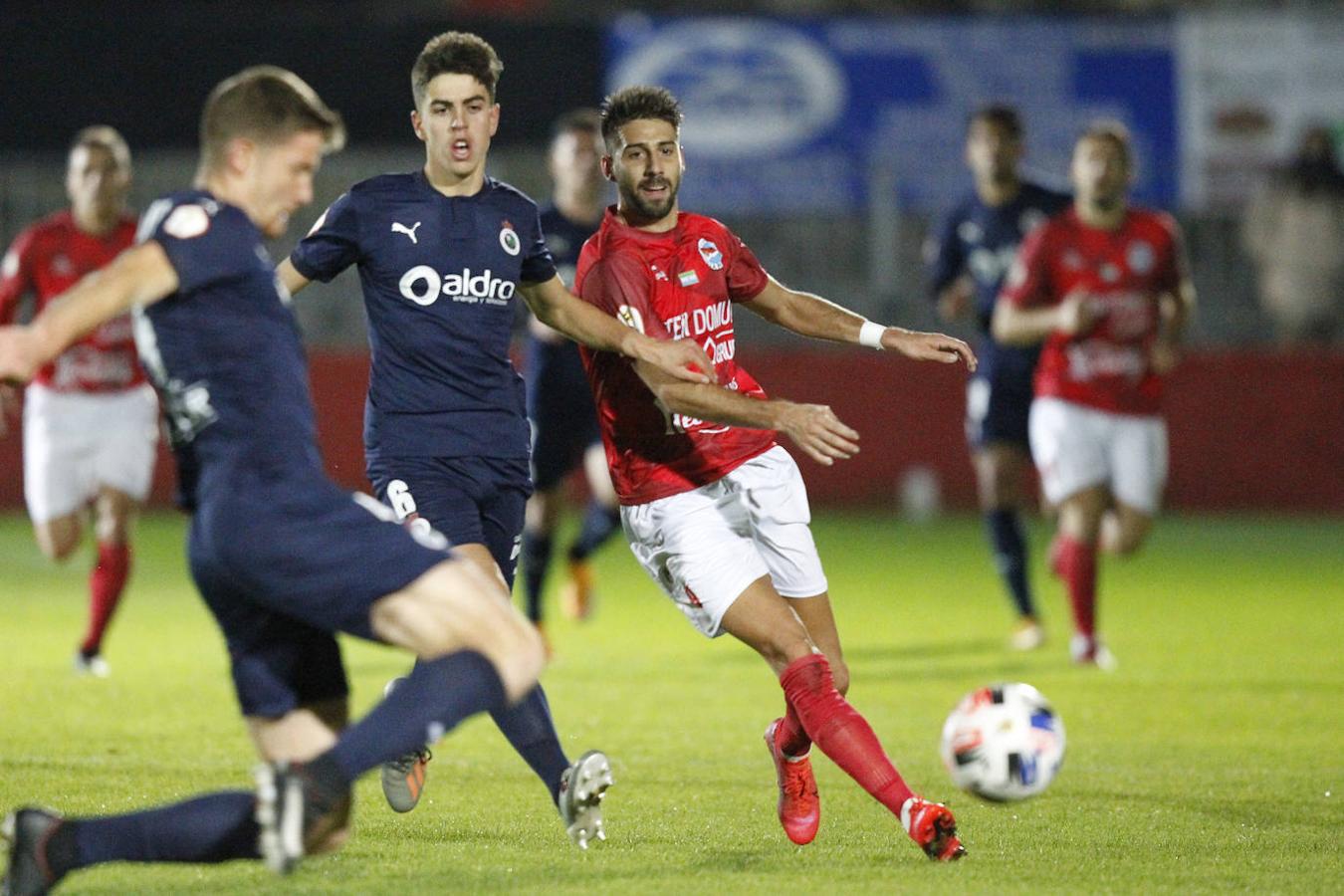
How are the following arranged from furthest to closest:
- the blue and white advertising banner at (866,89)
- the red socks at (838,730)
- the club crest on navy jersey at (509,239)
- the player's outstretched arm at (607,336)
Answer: the blue and white advertising banner at (866,89), the club crest on navy jersey at (509,239), the player's outstretched arm at (607,336), the red socks at (838,730)

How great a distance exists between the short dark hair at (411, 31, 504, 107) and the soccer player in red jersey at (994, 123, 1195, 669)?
490 cm

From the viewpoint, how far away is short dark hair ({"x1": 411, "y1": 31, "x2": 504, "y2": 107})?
631 cm

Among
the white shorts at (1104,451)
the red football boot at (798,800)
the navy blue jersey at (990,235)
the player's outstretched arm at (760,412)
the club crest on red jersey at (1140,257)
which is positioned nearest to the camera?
the player's outstretched arm at (760,412)

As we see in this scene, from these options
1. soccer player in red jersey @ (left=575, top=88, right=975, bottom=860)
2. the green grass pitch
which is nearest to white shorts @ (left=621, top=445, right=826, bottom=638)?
soccer player in red jersey @ (left=575, top=88, right=975, bottom=860)

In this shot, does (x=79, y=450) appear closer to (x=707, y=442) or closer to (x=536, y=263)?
(x=536, y=263)

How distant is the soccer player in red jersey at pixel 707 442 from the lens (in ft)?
20.3

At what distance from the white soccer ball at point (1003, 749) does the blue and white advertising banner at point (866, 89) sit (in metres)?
13.1

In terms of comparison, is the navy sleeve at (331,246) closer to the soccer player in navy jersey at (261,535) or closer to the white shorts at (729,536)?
the white shorts at (729,536)

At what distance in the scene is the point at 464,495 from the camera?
6.37 meters

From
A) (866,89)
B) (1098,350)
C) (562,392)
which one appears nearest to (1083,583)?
(1098,350)

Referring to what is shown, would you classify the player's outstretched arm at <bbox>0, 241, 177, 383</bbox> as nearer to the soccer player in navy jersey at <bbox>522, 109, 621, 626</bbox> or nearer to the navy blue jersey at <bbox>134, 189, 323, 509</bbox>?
the navy blue jersey at <bbox>134, 189, 323, 509</bbox>

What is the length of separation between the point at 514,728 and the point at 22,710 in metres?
3.54

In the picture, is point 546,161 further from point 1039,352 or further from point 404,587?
point 404,587

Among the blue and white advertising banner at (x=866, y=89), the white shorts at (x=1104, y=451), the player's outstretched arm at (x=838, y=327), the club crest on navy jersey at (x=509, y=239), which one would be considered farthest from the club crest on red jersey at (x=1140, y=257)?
the blue and white advertising banner at (x=866, y=89)
